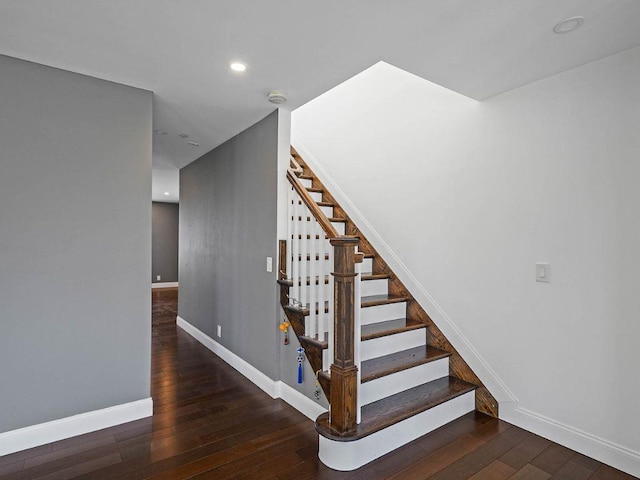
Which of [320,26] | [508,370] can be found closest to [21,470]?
[320,26]

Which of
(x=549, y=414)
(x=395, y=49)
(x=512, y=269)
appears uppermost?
(x=395, y=49)

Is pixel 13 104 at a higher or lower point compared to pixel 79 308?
higher

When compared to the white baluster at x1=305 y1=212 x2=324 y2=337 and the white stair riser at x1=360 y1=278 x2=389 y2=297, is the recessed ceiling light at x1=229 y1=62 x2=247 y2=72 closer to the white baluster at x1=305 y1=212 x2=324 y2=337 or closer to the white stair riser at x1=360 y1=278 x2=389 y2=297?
the white baluster at x1=305 y1=212 x2=324 y2=337

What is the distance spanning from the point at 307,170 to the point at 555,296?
3.09 metres

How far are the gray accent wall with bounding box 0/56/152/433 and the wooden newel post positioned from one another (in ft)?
5.02

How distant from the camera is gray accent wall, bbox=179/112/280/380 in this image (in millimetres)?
3143

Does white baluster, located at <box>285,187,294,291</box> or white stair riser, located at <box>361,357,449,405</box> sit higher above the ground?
white baluster, located at <box>285,187,294,291</box>

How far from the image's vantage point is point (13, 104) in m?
2.26

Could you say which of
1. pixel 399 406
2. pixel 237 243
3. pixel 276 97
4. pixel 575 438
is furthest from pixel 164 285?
pixel 575 438

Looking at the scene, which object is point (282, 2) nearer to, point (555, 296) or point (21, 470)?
point (555, 296)

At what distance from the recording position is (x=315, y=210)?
2.60m

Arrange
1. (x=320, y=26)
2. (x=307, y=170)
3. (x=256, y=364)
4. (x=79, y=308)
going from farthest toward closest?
Result: (x=307, y=170) → (x=256, y=364) → (x=79, y=308) → (x=320, y=26)

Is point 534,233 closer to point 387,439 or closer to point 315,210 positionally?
point 315,210

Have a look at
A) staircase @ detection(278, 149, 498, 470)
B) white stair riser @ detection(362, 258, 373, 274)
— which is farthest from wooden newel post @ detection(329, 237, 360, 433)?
white stair riser @ detection(362, 258, 373, 274)
